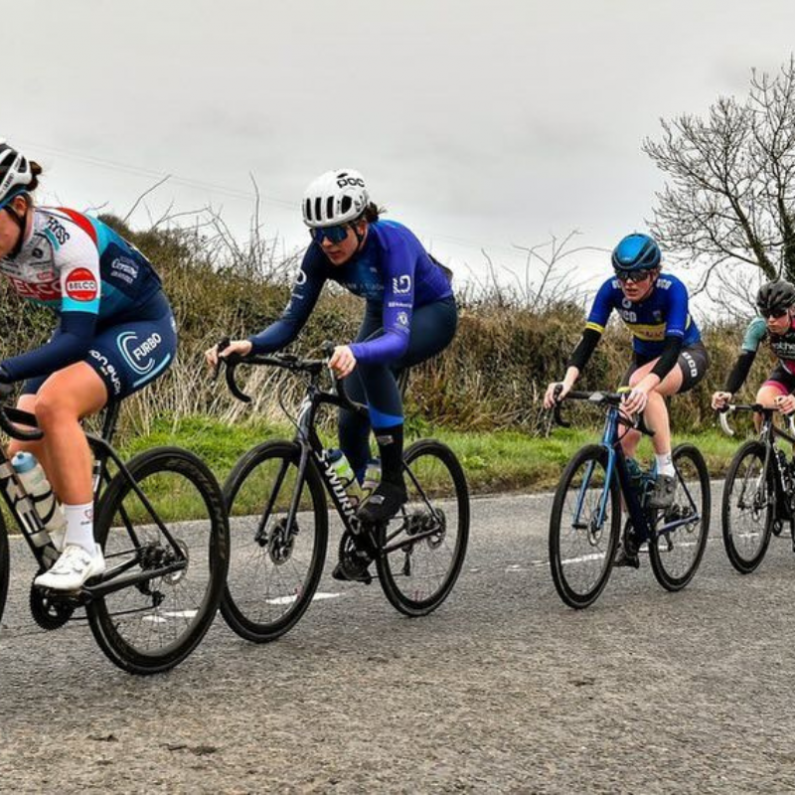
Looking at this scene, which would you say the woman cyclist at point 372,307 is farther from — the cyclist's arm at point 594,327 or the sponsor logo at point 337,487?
the cyclist's arm at point 594,327

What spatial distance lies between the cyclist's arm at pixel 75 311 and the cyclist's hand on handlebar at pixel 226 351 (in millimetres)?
883

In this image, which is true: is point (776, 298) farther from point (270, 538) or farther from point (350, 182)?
point (270, 538)

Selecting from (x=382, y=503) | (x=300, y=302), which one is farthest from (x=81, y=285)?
(x=382, y=503)

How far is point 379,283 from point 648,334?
8.04ft

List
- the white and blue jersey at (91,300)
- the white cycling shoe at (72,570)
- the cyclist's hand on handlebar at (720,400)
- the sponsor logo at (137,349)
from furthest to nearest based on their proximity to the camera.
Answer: the cyclist's hand on handlebar at (720,400) < the sponsor logo at (137,349) < the white and blue jersey at (91,300) < the white cycling shoe at (72,570)

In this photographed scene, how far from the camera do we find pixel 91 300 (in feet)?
13.9

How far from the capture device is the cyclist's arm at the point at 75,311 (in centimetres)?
407

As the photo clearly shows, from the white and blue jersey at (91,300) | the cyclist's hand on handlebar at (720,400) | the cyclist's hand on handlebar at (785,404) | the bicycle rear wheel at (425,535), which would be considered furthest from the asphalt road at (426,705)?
the cyclist's hand on handlebar at (785,404)

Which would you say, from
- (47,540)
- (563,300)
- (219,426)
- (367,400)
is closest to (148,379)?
(47,540)

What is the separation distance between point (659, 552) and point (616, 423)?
92 centimetres

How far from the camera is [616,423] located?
261 inches

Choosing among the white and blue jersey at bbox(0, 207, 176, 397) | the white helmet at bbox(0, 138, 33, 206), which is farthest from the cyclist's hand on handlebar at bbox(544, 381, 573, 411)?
the white helmet at bbox(0, 138, 33, 206)

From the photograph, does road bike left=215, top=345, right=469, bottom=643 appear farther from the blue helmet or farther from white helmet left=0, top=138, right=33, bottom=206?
the blue helmet

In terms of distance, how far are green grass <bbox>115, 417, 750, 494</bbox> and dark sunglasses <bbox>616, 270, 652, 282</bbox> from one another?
428cm
